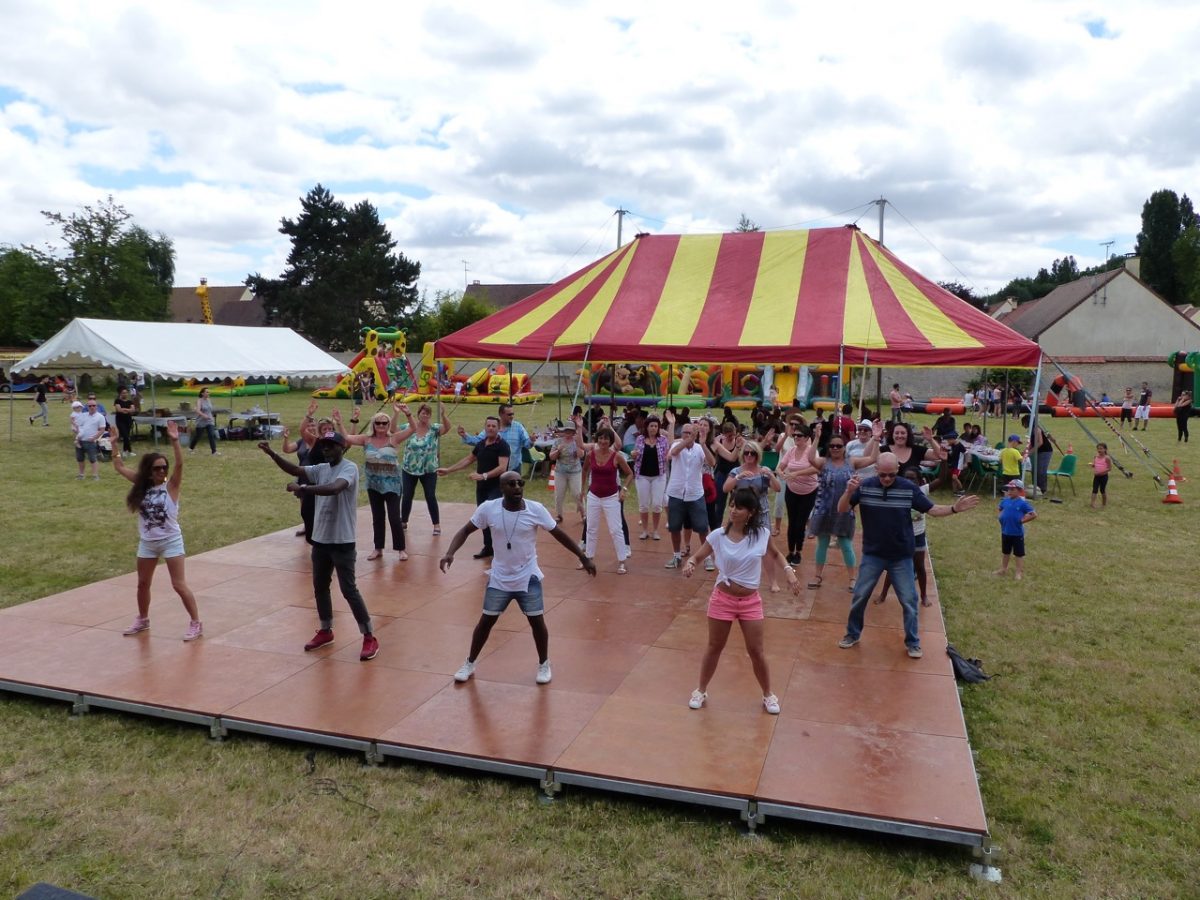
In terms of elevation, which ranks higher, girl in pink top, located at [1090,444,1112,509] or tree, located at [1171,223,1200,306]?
tree, located at [1171,223,1200,306]

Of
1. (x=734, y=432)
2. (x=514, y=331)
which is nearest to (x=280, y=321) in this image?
(x=514, y=331)

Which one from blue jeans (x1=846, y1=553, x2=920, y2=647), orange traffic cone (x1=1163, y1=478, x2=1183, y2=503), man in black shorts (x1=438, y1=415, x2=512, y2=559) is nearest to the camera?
blue jeans (x1=846, y1=553, x2=920, y2=647)

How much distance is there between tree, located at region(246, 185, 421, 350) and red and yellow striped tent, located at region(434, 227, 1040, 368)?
123 feet

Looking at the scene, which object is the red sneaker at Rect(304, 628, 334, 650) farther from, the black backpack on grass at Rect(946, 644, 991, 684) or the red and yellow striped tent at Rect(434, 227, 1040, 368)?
the red and yellow striped tent at Rect(434, 227, 1040, 368)

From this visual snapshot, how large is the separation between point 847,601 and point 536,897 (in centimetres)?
483

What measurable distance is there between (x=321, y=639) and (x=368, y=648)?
1.44 ft

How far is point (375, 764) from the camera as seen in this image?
476 centimetres

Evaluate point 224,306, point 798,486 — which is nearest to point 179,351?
point 798,486

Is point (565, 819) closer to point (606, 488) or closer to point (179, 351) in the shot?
point (606, 488)

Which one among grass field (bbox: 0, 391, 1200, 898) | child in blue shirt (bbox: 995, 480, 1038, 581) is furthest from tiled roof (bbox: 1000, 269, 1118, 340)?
grass field (bbox: 0, 391, 1200, 898)

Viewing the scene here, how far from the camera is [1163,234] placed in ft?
204

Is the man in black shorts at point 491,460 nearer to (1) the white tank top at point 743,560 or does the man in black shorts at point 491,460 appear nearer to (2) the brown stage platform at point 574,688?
(2) the brown stage platform at point 574,688

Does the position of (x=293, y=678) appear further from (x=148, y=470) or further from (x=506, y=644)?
(x=148, y=470)

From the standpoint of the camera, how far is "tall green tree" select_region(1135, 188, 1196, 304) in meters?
61.4
